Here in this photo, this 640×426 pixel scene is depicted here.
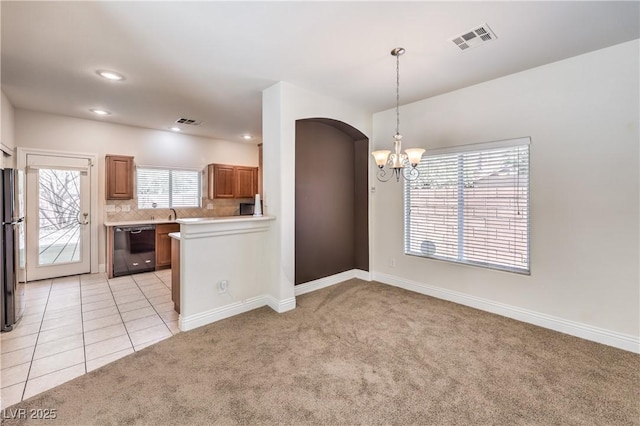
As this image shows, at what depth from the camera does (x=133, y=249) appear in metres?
5.00

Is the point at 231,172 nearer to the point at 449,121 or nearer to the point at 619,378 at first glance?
the point at 449,121

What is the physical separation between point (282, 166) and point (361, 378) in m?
2.34

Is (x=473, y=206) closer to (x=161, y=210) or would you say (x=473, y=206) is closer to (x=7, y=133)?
(x=161, y=210)

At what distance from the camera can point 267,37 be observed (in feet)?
7.93

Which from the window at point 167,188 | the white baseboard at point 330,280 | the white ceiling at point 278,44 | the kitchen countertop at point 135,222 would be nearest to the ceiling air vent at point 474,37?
the white ceiling at point 278,44

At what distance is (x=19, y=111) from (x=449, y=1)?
613 centimetres

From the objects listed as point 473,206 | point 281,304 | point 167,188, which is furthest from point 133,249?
point 473,206

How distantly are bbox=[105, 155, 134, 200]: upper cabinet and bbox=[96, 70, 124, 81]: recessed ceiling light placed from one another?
231cm

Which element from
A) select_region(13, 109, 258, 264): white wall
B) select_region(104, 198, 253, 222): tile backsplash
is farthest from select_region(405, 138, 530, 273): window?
select_region(13, 109, 258, 264): white wall

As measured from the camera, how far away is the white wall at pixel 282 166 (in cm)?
337

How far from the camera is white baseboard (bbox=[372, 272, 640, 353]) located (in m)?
2.58

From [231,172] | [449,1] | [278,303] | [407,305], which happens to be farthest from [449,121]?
[231,172]

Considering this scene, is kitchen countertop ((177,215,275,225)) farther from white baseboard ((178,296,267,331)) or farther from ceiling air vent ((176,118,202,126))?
ceiling air vent ((176,118,202,126))

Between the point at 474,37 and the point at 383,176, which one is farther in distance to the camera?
the point at 383,176
